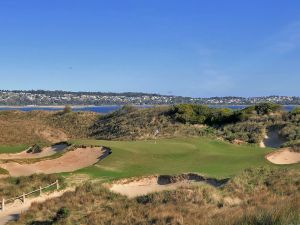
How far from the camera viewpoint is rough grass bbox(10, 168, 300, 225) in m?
13.4

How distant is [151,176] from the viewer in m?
22.3

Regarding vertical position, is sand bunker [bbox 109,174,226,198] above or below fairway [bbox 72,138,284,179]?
below

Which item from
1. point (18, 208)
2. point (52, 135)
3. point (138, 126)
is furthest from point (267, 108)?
point (18, 208)

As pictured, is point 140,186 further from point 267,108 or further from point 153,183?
point 267,108

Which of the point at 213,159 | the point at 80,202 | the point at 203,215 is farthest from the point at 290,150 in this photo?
the point at 203,215

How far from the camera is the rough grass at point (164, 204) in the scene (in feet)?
43.9

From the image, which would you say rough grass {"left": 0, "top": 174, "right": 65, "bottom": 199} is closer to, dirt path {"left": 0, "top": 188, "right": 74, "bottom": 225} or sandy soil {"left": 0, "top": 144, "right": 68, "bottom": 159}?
dirt path {"left": 0, "top": 188, "right": 74, "bottom": 225}

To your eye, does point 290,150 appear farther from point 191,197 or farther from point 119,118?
point 119,118

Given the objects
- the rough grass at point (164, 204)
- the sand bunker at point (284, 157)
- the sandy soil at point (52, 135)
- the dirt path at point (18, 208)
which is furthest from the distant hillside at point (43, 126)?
the rough grass at point (164, 204)

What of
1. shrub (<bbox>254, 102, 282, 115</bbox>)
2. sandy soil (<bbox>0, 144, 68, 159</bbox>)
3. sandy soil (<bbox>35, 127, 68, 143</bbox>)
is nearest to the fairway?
sandy soil (<bbox>0, 144, 68, 159</bbox>)

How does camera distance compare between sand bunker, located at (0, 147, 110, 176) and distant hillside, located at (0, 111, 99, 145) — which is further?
distant hillside, located at (0, 111, 99, 145)

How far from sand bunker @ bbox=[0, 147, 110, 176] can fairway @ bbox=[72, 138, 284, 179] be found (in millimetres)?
1066

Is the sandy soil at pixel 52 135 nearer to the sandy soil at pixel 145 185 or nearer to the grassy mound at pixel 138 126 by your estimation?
the grassy mound at pixel 138 126

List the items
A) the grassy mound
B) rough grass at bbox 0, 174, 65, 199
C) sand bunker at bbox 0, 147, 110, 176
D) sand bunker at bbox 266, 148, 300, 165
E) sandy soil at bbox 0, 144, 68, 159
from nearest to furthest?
rough grass at bbox 0, 174, 65, 199 → sand bunker at bbox 266, 148, 300, 165 → sand bunker at bbox 0, 147, 110, 176 → sandy soil at bbox 0, 144, 68, 159 → the grassy mound
